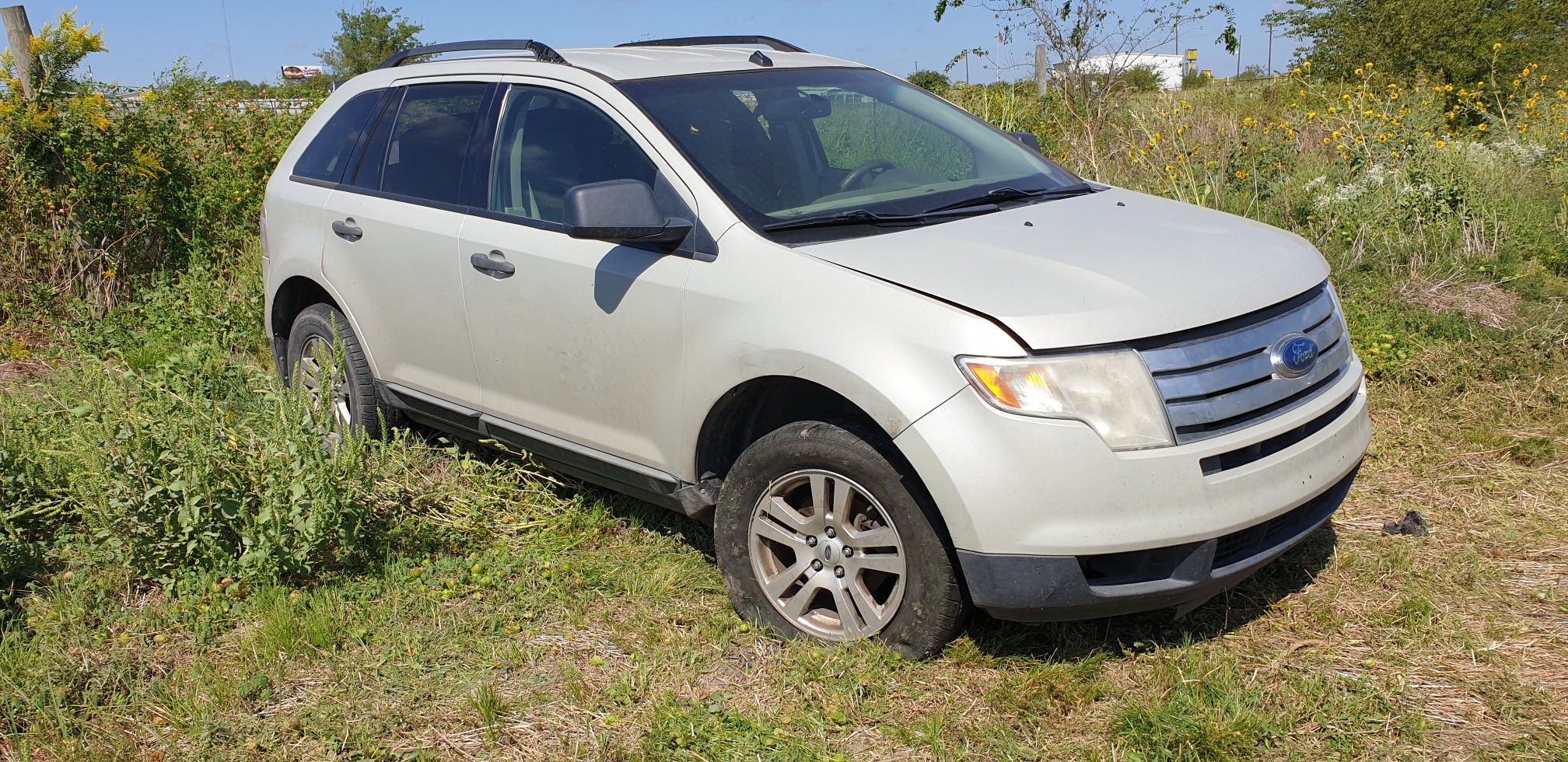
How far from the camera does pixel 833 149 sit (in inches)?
163

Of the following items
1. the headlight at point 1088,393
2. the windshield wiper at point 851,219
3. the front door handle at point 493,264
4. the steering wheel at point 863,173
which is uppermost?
the steering wheel at point 863,173

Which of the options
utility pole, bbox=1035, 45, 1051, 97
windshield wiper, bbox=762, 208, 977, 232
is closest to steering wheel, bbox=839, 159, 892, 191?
windshield wiper, bbox=762, 208, 977, 232

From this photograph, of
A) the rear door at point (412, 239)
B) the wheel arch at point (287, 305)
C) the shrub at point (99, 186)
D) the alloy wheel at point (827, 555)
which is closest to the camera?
the alloy wheel at point (827, 555)

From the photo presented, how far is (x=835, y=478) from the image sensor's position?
10.9 ft

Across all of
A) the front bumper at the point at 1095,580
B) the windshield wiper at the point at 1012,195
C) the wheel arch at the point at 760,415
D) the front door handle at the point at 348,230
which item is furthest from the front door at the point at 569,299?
the front bumper at the point at 1095,580

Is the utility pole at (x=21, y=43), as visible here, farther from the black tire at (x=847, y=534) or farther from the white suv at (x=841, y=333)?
the black tire at (x=847, y=534)

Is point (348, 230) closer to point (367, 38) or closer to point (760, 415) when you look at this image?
point (760, 415)

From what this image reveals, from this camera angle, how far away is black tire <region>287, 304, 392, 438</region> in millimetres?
5043

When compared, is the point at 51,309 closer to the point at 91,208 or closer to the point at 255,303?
the point at 91,208

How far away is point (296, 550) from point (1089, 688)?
2.66 metres

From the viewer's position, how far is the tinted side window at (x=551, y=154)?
397cm

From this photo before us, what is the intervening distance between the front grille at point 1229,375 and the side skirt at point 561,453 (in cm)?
149

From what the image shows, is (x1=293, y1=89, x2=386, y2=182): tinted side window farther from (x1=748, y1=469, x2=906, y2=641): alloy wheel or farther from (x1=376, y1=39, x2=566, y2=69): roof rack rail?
(x1=748, y1=469, x2=906, y2=641): alloy wheel

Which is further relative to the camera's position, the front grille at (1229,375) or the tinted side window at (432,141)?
the tinted side window at (432,141)
